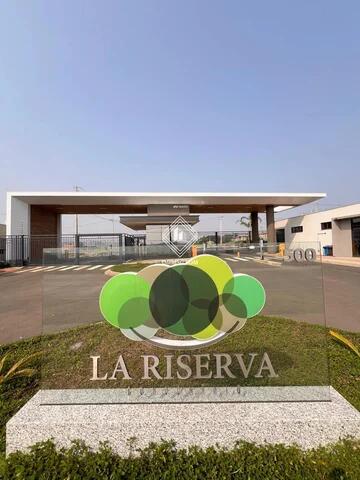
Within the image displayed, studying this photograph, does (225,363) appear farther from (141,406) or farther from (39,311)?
(39,311)

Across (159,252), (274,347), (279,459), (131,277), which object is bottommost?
(279,459)

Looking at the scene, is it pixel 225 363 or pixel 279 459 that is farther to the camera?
pixel 225 363

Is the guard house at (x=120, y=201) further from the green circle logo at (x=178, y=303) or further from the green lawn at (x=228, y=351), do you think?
the green circle logo at (x=178, y=303)

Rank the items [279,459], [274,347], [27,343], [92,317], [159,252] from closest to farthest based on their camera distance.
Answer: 1. [279,459]
2. [274,347]
3. [159,252]
4. [27,343]
5. [92,317]

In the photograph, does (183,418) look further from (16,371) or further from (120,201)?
(120,201)

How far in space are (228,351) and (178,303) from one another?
84 cm

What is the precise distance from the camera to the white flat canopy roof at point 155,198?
870 inches

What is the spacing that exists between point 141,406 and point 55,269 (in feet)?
6.22

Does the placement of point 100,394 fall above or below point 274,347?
below

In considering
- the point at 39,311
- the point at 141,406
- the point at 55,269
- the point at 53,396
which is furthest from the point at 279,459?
the point at 39,311

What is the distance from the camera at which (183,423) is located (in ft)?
8.54

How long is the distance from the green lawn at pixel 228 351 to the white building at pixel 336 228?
56.1 feet

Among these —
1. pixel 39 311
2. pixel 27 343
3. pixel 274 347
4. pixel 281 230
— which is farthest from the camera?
pixel 281 230

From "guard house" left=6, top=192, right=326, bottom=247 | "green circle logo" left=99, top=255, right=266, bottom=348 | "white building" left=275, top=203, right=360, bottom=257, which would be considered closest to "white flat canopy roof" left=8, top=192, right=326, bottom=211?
"guard house" left=6, top=192, right=326, bottom=247
